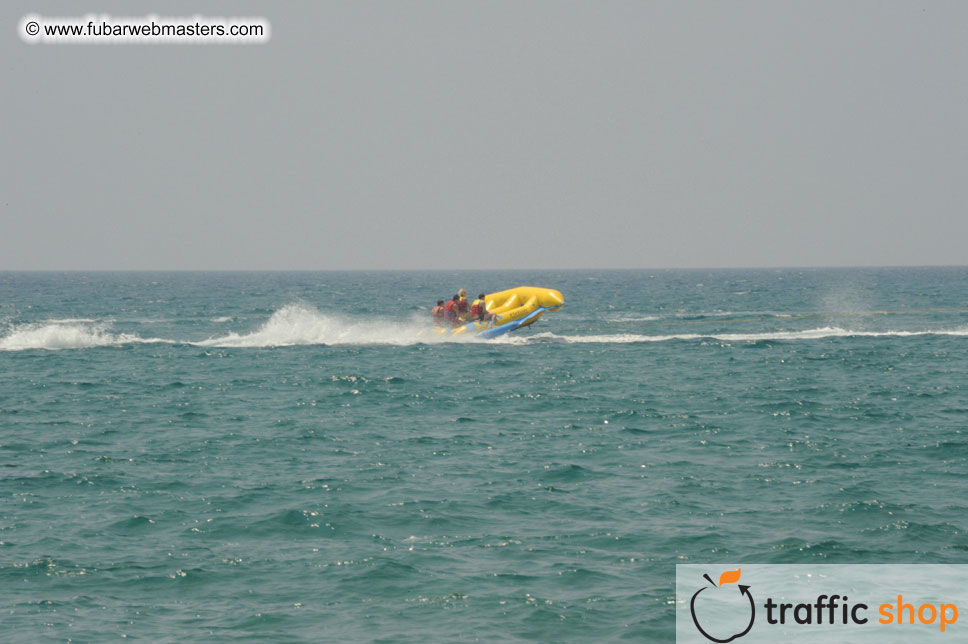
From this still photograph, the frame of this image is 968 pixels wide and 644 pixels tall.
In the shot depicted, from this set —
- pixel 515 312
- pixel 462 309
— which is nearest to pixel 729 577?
pixel 462 309

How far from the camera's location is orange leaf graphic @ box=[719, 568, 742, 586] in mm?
10156

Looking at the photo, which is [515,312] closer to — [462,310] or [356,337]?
[462,310]

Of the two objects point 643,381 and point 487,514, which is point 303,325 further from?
point 487,514

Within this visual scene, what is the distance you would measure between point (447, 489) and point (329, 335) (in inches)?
999

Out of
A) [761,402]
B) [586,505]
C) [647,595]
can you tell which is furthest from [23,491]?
[761,402]

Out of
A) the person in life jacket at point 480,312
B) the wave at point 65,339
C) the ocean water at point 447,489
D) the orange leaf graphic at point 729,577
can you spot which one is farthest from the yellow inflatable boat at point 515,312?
the orange leaf graphic at point 729,577

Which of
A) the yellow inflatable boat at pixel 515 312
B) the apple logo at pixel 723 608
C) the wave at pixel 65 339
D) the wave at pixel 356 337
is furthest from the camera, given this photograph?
the wave at pixel 65 339

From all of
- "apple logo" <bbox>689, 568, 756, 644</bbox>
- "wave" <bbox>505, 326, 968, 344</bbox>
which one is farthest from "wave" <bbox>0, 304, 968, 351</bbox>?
"apple logo" <bbox>689, 568, 756, 644</bbox>

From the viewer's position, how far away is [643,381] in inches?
978

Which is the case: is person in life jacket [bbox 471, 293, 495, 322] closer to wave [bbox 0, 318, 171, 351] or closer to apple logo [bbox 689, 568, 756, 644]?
wave [bbox 0, 318, 171, 351]

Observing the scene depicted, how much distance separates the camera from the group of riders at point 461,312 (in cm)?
3195

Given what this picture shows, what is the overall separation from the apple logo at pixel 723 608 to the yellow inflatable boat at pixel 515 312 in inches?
883

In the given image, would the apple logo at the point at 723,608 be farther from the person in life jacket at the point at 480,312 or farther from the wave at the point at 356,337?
the wave at the point at 356,337

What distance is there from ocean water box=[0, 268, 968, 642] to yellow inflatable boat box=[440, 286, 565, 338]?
358 centimetres
